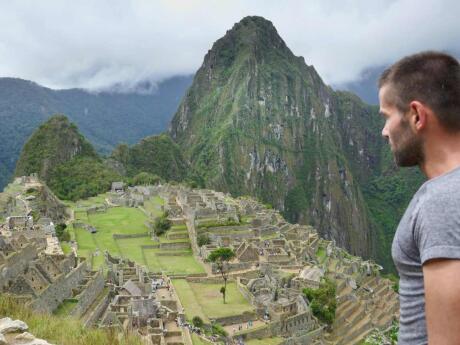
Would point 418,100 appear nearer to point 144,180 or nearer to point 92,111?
point 144,180

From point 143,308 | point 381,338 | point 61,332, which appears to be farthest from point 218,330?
point 61,332

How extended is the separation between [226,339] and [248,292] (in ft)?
17.2

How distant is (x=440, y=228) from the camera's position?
2094mm

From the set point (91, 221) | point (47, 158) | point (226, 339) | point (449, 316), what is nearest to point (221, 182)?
point (47, 158)

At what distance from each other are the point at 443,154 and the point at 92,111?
123 meters

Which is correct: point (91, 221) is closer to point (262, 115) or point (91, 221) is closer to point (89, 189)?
point (89, 189)

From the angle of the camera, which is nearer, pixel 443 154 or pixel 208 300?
pixel 443 154

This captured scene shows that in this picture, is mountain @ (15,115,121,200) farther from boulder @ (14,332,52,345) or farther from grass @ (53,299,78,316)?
boulder @ (14,332,52,345)

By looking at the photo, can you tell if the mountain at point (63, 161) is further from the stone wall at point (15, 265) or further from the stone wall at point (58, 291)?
the stone wall at point (15, 265)

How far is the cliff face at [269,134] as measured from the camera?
116 m

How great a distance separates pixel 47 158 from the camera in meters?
75.4

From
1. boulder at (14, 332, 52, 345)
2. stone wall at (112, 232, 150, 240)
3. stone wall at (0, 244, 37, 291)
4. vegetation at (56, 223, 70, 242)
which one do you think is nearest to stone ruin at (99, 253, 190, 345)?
stone wall at (0, 244, 37, 291)

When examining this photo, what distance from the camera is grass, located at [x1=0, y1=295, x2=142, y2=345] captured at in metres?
6.32

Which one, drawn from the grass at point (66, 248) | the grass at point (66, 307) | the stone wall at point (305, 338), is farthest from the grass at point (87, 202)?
the grass at point (66, 307)
